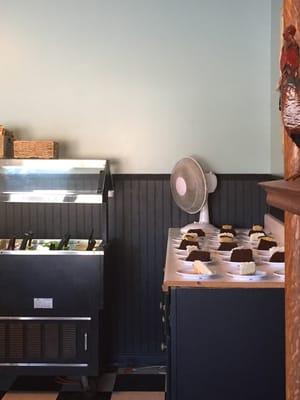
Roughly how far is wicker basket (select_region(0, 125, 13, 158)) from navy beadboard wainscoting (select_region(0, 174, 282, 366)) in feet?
1.56

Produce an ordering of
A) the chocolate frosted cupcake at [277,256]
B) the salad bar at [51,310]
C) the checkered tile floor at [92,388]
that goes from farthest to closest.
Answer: the checkered tile floor at [92,388] → the salad bar at [51,310] → the chocolate frosted cupcake at [277,256]

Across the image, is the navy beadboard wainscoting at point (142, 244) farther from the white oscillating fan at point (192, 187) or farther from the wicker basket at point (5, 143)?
the wicker basket at point (5, 143)

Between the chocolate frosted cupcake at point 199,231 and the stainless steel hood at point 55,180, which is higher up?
the stainless steel hood at point 55,180

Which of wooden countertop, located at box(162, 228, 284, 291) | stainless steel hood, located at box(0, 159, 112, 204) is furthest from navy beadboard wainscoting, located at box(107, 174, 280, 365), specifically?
wooden countertop, located at box(162, 228, 284, 291)

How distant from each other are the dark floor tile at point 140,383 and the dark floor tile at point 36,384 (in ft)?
1.43

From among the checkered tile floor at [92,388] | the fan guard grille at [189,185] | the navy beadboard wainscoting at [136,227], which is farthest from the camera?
the navy beadboard wainscoting at [136,227]

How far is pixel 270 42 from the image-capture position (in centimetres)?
413

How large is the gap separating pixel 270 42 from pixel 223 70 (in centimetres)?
42

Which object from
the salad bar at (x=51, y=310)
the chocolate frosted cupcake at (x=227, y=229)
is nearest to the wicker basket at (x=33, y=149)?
the salad bar at (x=51, y=310)

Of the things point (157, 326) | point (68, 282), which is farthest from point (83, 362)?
point (157, 326)

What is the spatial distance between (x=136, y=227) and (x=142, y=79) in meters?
1.17

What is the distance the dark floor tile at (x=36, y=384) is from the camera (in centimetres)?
363

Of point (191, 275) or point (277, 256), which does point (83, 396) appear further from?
point (277, 256)

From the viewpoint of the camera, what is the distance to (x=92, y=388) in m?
3.52
